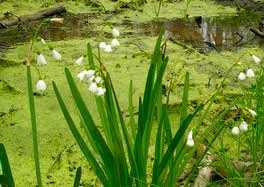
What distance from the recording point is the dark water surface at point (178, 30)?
4176 mm

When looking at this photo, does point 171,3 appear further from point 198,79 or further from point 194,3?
point 198,79

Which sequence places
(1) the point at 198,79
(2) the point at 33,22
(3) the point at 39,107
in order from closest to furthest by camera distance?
(3) the point at 39,107, (1) the point at 198,79, (2) the point at 33,22

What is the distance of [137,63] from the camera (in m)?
3.58

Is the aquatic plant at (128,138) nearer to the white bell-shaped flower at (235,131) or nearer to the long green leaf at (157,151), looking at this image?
the long green leaf at (157,151)

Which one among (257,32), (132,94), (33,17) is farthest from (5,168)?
(33,17)

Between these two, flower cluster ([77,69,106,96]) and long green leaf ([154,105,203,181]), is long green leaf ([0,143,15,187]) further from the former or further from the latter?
long green leaf ([154,105,203,181])

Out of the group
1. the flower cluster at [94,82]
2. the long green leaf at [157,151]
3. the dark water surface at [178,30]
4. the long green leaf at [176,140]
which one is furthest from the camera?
the dark water surface at [178,30]

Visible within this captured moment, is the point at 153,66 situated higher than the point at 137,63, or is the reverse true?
the point at 153,66

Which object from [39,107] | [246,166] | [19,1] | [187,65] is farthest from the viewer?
[19,1]

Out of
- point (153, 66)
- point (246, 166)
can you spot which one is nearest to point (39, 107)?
point (246, 166)

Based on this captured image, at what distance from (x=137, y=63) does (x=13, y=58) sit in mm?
812

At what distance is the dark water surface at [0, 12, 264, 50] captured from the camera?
4176mm

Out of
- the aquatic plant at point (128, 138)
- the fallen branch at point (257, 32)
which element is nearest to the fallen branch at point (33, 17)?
the fallen branch at point (257, 32)

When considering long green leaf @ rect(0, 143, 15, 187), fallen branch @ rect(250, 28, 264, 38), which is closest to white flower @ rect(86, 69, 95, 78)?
long green leaf @ rect(0, 143, 15, 187)
